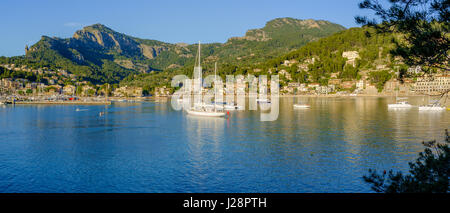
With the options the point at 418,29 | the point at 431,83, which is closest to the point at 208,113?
the point at 431,83

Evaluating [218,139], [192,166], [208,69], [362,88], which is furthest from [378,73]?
[192,166]

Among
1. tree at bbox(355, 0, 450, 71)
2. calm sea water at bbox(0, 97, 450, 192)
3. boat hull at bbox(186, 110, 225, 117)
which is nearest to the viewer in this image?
tree at bbox(355, 0, 450, 71)

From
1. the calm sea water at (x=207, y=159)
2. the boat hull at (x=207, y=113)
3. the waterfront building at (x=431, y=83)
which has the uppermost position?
the waterfront building at (x=431, y=83)

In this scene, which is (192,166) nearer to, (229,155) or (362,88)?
(229,155)

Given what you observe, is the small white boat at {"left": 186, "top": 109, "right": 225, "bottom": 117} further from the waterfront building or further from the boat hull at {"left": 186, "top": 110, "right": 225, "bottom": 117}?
the waterfront building

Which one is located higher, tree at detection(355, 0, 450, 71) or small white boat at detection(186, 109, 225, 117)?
tree at detection(355, 0, 450, 71)

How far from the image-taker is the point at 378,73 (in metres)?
131

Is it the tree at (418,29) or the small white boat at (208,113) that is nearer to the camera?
the tree at (418,29)

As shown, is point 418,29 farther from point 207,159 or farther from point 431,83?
point 207,159

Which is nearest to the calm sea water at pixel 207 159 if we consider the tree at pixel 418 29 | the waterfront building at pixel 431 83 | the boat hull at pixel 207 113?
the waterfront building at pixel 431 83

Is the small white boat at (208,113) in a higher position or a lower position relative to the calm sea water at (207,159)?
higher

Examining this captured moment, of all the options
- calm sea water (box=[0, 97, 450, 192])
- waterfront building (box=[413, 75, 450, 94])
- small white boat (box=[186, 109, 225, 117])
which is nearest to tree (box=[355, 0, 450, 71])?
waterfront building (box=[413, 75, 450, 94])

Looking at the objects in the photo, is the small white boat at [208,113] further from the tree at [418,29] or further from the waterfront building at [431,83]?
the tree at [418,29]

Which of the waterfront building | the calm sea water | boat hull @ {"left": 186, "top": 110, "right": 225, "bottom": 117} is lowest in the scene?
the calm sea water
